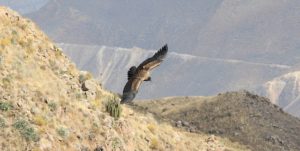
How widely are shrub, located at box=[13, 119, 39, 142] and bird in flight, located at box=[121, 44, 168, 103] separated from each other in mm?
4955

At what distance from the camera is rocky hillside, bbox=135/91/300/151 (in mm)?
107500

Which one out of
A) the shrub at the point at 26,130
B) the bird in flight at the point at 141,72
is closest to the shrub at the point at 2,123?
the shrub at the point at 26,130

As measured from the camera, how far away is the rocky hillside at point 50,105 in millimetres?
30344

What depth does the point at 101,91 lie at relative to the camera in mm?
41531

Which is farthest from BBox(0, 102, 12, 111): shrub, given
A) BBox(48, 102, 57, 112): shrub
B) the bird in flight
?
the bird in flight

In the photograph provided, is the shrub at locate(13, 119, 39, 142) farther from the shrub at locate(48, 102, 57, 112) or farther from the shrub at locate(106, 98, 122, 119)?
the shrub at locate(106, 98, 122, 119)

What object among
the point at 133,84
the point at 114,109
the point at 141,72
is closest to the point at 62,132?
the point at 133,84

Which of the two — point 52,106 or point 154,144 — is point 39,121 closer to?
point 52,106

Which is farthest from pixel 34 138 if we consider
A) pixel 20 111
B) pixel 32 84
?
pixel 32 84

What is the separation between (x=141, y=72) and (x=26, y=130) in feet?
20.9

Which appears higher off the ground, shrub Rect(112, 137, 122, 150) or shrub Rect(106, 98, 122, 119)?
shrub Rect(106, 98, 122, 119)

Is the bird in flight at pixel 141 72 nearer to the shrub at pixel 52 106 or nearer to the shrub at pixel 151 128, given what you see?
the shrub at pixel 52 106

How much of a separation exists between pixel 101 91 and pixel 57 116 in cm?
913

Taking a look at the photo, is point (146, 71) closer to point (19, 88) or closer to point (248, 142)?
point (19, 88)
